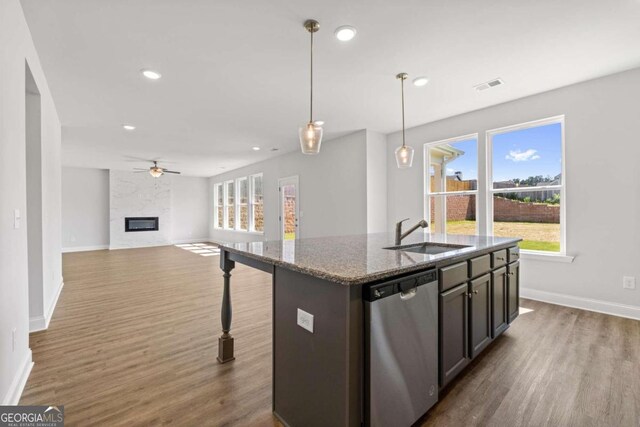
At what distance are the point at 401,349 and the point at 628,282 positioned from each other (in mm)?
3378

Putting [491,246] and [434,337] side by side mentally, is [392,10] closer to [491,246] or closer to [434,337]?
[491,246]

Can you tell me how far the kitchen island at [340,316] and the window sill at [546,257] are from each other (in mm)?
1930

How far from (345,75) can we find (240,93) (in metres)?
1.36

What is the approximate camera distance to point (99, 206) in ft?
30.8

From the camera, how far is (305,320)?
1487 millimetres

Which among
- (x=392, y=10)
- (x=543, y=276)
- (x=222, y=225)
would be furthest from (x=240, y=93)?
(x=222, y=225)

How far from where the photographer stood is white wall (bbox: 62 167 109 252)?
8797 mm

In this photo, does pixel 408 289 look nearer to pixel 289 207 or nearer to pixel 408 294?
pixel 408 294

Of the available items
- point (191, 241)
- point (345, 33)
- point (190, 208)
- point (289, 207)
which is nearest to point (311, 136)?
point (345, 33)

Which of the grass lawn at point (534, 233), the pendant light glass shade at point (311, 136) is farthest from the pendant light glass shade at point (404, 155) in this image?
the grass lawn at point (534, 233)

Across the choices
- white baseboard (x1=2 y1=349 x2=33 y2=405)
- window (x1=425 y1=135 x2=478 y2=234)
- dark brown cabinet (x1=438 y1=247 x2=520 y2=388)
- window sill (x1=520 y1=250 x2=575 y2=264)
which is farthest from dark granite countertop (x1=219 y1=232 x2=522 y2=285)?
window (x1=425 y1=135 x2=478 y2=234)

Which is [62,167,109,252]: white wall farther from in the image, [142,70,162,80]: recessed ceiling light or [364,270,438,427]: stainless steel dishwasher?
[364,270,438,427]: stainless steel dishwasher

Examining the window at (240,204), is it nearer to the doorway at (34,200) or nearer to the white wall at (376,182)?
the white wall at (376,182)

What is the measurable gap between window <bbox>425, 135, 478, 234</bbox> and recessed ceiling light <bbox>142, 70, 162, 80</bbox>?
4.01 metres
